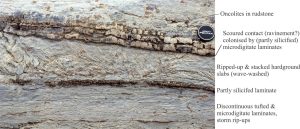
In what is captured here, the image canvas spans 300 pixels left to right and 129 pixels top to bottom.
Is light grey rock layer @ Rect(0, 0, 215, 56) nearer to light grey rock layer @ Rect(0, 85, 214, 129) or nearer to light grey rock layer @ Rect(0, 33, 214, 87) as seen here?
light grey rock layer @ Rect(0, 33, 214, 87)

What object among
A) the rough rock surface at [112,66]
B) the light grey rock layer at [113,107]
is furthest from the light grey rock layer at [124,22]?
the light grey rock layer at [113,107]

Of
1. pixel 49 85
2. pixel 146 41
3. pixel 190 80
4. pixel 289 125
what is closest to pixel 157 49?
pixel 146 41

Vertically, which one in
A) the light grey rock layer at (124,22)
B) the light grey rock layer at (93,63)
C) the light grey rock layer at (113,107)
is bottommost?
the light grey rock layer at (113,107)

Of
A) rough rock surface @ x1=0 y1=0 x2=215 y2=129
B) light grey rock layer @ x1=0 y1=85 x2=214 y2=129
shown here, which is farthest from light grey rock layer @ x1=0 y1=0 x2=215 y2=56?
light grey rock layer @ x1=0 y1=85 x2=214 y2=129

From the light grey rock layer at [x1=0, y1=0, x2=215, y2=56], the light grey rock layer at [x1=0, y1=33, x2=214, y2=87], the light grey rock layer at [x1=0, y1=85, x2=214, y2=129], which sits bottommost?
the light grey rock layer at [x1=0, y1=85, x2=214, y2=129]

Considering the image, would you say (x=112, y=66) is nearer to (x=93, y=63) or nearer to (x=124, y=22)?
(x=93, y=63)

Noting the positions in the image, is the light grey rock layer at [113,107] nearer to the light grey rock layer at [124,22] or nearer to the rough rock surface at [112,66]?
the rough rock surface at [112,66]

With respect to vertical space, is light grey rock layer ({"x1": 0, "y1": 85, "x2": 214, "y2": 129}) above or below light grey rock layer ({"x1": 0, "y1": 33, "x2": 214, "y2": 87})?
below

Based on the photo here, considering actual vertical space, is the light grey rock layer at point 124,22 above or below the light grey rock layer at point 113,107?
above

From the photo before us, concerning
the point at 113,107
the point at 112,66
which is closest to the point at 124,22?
the point at 112,66
